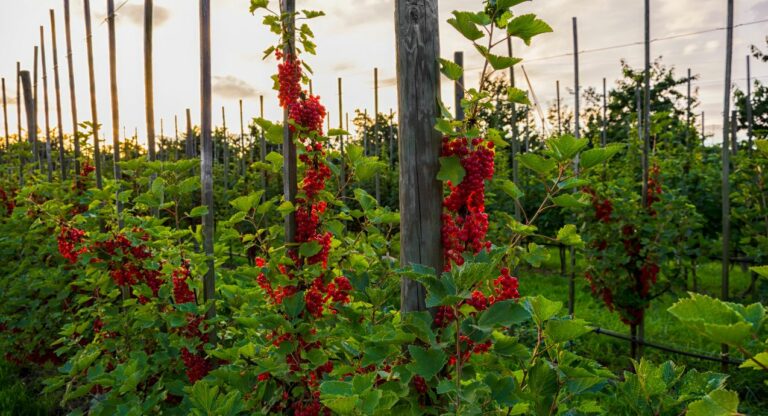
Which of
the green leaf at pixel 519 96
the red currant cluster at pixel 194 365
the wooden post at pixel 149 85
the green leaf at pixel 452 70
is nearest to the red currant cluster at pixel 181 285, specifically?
the red currant cluster at pixel 194 365

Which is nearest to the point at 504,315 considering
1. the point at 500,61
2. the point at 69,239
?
the point at 500,61

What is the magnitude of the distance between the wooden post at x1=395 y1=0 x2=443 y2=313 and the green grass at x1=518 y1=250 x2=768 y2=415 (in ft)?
7.72

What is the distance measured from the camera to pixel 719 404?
0.79m

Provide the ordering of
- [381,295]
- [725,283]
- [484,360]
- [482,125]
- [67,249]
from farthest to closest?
[725,283] → [67,249] → [381,295] → [482,125] → [484,360]

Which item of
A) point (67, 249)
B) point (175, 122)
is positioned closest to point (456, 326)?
point (67, 249)

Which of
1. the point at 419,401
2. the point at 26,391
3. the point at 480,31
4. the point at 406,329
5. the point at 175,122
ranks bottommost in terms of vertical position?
the point at 26,391

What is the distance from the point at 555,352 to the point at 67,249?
10.0ft

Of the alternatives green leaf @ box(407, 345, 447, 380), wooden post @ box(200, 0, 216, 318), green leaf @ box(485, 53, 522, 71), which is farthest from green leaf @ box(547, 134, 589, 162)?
wooden post @ box(200, 0, 216, 318)

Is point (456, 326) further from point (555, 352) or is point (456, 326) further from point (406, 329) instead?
point (555, 352)

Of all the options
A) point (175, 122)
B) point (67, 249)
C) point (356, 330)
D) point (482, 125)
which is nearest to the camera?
point (482, 125)

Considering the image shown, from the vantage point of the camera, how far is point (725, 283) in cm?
527

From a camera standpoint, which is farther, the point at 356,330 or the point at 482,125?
the point at 356,330

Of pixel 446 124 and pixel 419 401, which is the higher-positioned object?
pixel 446 124

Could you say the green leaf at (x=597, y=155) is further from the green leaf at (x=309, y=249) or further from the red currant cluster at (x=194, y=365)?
the red currant cluster at (x=194, y=365)
